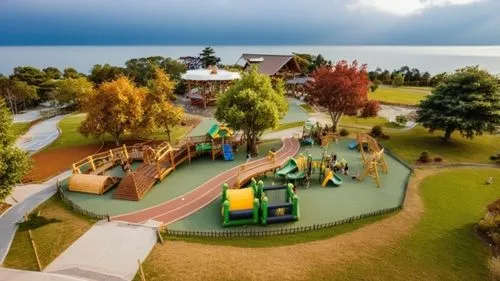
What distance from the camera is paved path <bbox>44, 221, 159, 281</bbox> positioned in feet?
47.7

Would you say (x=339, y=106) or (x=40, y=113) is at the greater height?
(x=339, y=106)

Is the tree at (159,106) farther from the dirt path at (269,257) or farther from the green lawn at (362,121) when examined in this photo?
the green lawn at (362,121)

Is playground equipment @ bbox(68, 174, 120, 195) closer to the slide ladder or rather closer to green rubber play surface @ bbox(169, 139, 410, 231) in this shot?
green rubber play surface @ bbox(169, 139, 410, 231)

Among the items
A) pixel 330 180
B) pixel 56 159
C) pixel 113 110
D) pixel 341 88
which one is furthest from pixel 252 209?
pixel 56 159

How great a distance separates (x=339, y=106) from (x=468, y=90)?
41.5ft

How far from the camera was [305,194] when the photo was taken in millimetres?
22812

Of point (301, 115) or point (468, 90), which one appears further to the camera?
point (301, 115)

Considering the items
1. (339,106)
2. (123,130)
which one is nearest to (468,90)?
(339,106)

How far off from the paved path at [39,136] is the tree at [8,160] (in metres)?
16.4

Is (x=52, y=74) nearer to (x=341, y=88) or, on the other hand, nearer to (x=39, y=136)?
(x=39, y=136)

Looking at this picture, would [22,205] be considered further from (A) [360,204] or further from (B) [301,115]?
(B) [301,115]

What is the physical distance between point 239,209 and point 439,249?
1082 cm

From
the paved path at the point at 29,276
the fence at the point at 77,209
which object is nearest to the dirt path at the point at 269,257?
the paved path at the point at 29,276

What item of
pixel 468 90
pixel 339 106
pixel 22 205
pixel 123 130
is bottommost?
pixel 22 205
